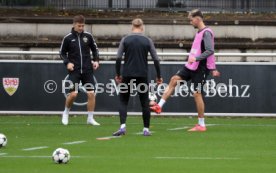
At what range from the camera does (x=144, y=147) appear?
50.9 feet

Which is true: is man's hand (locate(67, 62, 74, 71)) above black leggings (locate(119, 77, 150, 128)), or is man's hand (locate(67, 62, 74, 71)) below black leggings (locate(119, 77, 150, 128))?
above

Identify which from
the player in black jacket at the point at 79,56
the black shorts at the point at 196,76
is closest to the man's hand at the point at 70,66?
the player in black jacket at the point at 79,56

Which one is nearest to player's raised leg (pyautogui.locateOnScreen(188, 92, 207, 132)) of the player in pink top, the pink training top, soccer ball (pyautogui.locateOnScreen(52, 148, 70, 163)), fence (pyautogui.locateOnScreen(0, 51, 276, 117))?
the player in pink top

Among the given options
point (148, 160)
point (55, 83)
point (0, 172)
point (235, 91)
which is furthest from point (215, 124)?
point (0, 172)

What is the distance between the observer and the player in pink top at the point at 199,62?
60.3ft

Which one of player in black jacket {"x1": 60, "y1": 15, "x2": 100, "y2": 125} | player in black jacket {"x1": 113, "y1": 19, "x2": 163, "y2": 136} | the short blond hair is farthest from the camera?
player in black jacket {"x1": 60, "y1": 15, "x2": 100, "y2": 125}

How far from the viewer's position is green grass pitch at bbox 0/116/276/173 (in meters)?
12.9

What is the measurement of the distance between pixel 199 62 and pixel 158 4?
11.9 m

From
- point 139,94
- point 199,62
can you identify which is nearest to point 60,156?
point 139,94

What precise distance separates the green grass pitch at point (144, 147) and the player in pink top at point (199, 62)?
1.73 ft

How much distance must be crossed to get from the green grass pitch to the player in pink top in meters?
0.53

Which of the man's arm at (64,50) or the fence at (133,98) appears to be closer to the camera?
the man's arm at (64,50)

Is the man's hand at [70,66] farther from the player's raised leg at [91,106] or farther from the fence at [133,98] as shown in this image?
the fence at [133,98]

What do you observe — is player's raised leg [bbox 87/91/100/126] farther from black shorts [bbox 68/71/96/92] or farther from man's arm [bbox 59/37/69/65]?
man's arm [bbox 59/37/69/65]
